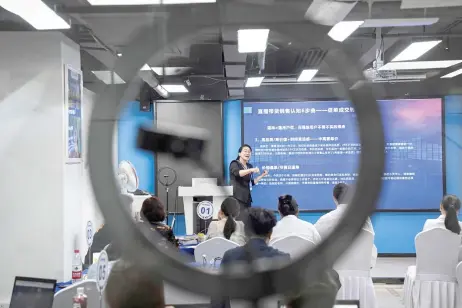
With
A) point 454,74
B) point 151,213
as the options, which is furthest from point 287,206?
point 454,74

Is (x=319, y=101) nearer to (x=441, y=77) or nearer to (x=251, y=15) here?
(x=441, y=77)

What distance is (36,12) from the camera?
2.88 m

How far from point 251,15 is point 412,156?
21.3 ft

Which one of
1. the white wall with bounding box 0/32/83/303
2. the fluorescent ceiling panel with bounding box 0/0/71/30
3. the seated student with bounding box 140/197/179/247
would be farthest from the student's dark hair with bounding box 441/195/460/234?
the seated student with bounding box 140/197/179/247

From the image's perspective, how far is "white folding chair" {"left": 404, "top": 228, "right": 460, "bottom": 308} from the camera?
3.61m

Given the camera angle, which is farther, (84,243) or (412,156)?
(412,156)

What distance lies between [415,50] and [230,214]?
248 centimetres

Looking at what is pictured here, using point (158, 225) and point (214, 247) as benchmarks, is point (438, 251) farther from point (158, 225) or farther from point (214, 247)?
point (158, 225)

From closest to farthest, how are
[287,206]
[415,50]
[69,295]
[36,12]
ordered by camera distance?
[69,295] < [36,12] < [287,206] < [415,50]

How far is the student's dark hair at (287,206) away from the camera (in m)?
3.40

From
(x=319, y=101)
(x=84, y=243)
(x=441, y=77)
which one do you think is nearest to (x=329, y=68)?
(x=84, y=243)

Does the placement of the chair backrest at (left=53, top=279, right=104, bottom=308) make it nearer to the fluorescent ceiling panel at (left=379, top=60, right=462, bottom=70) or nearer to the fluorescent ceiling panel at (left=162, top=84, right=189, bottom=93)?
the fluorescent ceiling panel at (left=379, top=60, right=462, bottom=70)

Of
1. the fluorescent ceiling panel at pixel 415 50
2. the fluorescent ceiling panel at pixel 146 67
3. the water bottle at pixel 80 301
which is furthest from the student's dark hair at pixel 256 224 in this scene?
the fluorescent ceiling panel at pixel 415 50

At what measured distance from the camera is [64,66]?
12.3 ft
